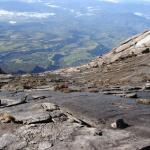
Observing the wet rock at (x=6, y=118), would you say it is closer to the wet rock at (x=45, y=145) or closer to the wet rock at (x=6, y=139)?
the wet rock at (x=6, y=139)

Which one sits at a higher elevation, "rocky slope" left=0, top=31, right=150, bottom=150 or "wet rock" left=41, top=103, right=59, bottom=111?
"wet rock" left=41, top=103, right=59, bottom=111

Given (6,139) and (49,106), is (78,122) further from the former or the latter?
(49,106)

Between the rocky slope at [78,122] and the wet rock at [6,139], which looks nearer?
the rocky slope at [78,122]

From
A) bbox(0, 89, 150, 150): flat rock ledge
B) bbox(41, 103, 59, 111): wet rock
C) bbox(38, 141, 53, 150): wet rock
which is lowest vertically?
bbox(38, 141, 53, 150): wet rock

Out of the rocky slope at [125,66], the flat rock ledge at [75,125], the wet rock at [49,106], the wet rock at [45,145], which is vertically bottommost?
the wet rock at [45,145]

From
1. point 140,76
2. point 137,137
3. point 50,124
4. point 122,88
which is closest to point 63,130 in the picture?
point 50,124

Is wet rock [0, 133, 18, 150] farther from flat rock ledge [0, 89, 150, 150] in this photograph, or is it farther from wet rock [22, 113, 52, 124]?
wet rock [22, 113, 52, 124]

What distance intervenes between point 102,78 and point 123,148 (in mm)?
39995

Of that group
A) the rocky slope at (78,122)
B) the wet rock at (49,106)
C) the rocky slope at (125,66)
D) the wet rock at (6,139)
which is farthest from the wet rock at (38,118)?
the rocky slope at (125,66)

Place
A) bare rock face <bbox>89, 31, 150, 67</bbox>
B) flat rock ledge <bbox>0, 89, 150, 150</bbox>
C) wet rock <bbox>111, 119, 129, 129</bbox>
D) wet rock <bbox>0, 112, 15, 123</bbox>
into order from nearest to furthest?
1. flat rock ledge <bbox>0, 89, 150, 150</bbox>
2. wet rock <bbox>111, 119, 129, 129</bbox>
3. wet rock <bbox>0, 112, 15, 123</bbox>
4. bare rock face <bbox>89, 31, 150, 67</bbox>

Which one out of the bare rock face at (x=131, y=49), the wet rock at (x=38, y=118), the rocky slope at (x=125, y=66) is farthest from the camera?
the bare rock face at (x=131, y=49)

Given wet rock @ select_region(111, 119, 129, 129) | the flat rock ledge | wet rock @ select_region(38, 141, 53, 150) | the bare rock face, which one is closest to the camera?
wet rock @ select_region(38, 141, 53, 150)

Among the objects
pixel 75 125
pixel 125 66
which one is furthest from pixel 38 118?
pixel 125 66

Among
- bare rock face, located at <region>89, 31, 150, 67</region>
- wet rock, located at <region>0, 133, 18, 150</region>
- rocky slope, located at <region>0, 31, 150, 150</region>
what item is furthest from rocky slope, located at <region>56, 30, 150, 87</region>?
wet rock, located at <region>0, 133, 18, 150</region>
